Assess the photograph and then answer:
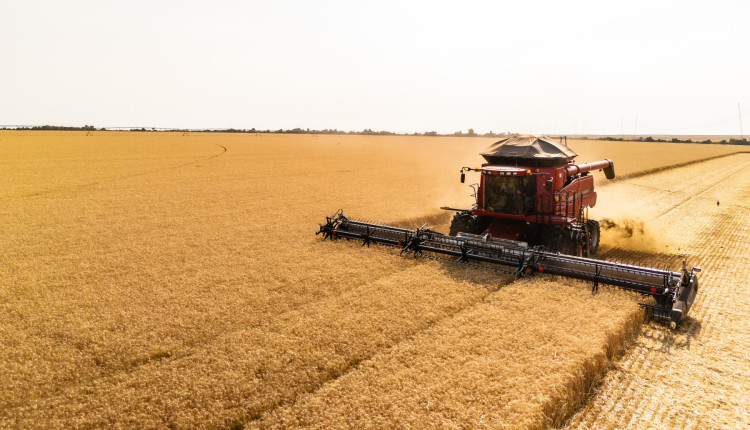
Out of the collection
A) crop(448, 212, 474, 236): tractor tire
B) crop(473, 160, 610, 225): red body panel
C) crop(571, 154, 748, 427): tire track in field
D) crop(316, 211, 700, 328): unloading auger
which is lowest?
crop(571, 154, 748, 427): tire track in field

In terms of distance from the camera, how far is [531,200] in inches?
392

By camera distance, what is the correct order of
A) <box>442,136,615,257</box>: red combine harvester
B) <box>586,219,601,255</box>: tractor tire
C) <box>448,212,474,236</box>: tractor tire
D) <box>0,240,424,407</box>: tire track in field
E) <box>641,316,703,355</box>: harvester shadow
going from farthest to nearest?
<box>586,219,601,255</box>: tractor tire
<box>448,212,474,236</box>: tractor tire
<box>442,136,615,257</box>: red combine harvester
<box>641,316,703,355</box>: harvester shadow
<box>0,240,424,407</box>: tire track in field

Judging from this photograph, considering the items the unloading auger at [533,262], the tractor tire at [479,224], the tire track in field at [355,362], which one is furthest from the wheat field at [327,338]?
the tractor tire at [479,224]

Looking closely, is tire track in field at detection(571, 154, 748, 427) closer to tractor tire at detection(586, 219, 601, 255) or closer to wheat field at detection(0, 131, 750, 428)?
wheat field at detection(0, 131, 750, 428)

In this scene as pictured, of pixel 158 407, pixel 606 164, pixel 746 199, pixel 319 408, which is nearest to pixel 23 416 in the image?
pixel 158 407

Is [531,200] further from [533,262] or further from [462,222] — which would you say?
[533,262]

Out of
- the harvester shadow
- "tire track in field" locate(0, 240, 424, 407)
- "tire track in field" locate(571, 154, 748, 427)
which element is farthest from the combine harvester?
"tire track in field" locate(0, 240, 424, 407)

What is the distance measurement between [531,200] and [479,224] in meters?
1.36

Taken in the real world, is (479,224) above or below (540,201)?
below

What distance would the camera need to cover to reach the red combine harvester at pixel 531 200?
380 inches

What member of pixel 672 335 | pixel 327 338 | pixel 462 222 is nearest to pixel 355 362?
pixel 327 338

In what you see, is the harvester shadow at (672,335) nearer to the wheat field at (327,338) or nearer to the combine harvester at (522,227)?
the wheat field at (327,338)

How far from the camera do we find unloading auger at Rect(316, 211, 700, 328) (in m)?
6.83

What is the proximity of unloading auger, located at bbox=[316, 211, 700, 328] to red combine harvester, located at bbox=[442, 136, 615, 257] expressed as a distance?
39.3 inches
